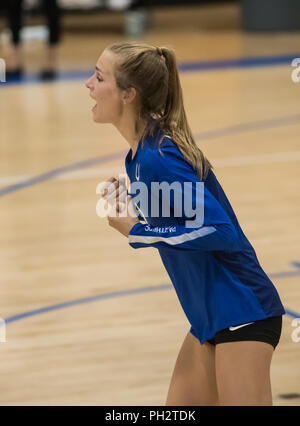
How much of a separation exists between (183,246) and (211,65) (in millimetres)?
8399

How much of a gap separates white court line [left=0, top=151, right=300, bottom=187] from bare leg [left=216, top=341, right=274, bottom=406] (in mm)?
3786

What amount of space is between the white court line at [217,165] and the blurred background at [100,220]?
0.04ft

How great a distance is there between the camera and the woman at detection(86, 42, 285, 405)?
2.02 meters

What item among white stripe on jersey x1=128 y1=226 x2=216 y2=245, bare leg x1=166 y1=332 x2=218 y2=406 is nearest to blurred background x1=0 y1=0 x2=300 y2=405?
bare leg x1=166 y1=332 x2=218 y2=406

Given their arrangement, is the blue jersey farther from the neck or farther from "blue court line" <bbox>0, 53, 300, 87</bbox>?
"blue court line" <bbox>0, 53, 300, 87</bbox>

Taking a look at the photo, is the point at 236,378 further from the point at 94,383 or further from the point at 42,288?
the point at 42,288

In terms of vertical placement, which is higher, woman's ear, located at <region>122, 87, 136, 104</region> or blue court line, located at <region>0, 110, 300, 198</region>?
woman's ear, located at <region>122, 87, 136, 104</region>

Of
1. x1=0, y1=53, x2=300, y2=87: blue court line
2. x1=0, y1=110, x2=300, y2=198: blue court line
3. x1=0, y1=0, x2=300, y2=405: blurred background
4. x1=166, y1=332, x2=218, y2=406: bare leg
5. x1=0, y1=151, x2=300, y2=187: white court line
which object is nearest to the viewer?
x1=166, y1=332, x2=218, y2=406: bare leg

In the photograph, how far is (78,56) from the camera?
1112 cm

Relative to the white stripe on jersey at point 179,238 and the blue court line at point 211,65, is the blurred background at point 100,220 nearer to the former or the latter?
the blue court line at point 211,65

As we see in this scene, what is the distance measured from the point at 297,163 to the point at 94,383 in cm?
336

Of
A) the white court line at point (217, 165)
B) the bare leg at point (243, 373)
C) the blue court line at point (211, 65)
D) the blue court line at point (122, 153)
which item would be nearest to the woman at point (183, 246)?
the bare leg at point (243, 373)

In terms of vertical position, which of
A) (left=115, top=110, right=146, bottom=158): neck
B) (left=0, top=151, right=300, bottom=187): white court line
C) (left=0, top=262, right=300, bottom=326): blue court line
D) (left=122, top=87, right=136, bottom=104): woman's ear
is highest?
(left=122, top=87, right=136, bottom=104): woman's ear

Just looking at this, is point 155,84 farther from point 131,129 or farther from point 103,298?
point 103,298
